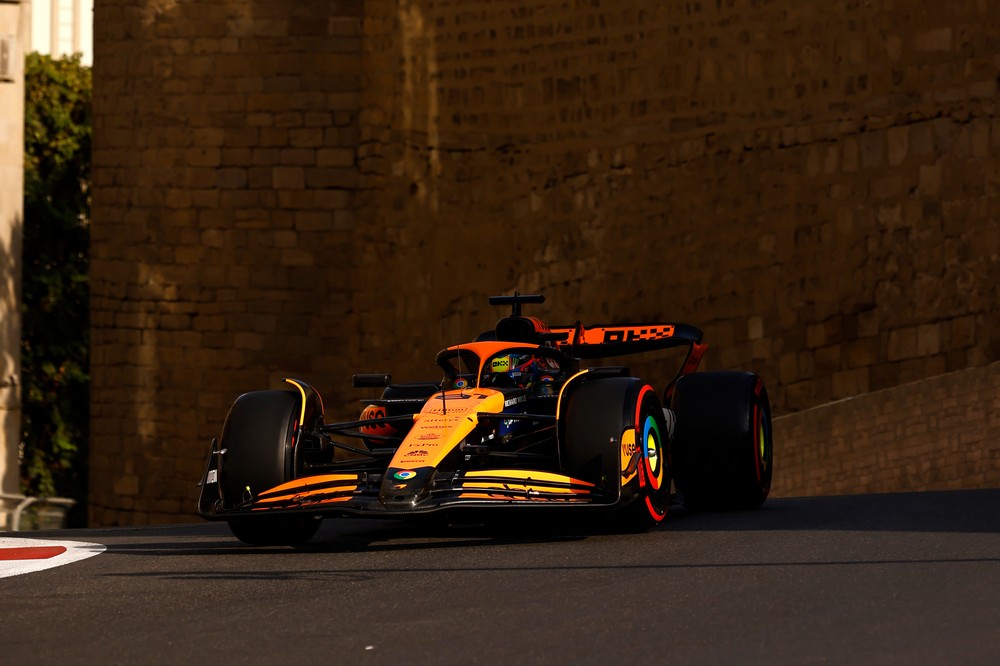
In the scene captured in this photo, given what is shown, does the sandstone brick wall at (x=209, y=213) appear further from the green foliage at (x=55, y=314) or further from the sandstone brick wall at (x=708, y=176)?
the green foliage at (x=55, y=314)

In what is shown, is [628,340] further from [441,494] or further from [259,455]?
[441,494]

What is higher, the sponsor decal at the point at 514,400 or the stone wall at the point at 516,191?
the stone wall at the point at 516,191

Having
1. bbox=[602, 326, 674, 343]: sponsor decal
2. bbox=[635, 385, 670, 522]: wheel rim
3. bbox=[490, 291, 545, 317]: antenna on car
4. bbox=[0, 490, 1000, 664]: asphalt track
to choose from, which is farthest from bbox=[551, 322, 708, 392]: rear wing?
bbox=[635, 385, 670, 522]: wheel rim

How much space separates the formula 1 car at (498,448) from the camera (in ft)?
26.9

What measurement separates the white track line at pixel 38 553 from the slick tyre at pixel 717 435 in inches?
119

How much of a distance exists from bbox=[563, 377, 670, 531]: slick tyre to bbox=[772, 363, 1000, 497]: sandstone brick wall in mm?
9044

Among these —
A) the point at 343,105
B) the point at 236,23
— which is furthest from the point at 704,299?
the point at 236,23

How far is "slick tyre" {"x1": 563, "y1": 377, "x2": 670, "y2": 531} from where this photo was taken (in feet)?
27.2

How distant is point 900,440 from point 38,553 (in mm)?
10672

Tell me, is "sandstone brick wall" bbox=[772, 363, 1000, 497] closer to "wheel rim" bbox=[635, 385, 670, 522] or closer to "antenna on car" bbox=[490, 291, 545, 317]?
"antenna on car" bbox=[490, 291, 545, 317]

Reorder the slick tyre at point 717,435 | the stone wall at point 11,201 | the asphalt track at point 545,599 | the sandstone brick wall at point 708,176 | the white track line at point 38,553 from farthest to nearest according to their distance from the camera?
1. the stone wall at point 11,201
2. the sandstone brick wall at point 708,176
3. the slick tyre at point 717,435
4. the white track line at point 38,553
5. the asphalt track at point 545,599

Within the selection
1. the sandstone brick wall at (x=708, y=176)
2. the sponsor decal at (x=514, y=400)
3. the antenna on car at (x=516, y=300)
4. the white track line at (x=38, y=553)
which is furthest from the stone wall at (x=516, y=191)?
the white track line at (x=38, y=553)

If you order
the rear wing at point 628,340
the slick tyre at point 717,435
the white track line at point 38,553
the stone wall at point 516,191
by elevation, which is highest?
the stone wall at point 516,191

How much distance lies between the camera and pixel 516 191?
22.0 metres
